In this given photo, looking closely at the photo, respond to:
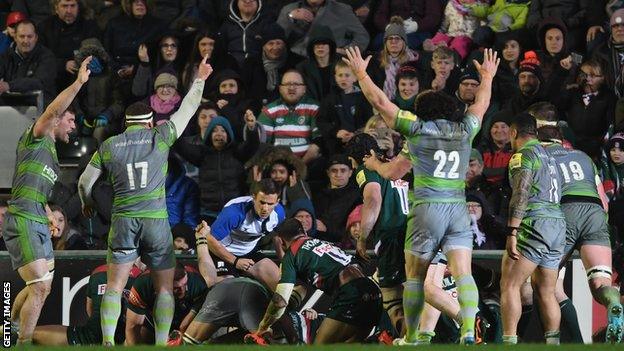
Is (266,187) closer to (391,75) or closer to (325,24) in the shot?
(391,75)

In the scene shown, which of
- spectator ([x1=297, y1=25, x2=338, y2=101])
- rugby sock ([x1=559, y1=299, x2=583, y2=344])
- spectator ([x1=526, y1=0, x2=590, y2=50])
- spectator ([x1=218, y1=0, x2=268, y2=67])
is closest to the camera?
rugby sock ([x1=559, y1=299, x2=583, y2=344])

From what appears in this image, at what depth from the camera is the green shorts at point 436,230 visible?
47.2ft

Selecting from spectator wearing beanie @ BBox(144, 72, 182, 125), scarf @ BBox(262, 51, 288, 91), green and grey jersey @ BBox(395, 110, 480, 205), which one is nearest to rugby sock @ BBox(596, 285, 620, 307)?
green and grey jersey @ BBox(395, 110, 480, 205)

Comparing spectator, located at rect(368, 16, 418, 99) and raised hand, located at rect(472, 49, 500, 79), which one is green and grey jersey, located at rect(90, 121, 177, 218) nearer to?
raised hand, located at rect(472, 49, 500, 79)

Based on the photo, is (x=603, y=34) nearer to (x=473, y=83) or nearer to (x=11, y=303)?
(x=473, y=83)

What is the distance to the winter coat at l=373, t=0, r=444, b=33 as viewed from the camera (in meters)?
20.9

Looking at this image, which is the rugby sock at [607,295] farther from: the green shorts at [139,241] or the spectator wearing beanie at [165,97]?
the spectator wearing beanie at [165,97]

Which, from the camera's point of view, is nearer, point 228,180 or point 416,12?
point 228,180

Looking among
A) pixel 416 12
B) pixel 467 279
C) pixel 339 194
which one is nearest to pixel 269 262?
pixel 339 194

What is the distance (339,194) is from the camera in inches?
748

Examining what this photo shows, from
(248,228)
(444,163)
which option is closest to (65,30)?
(248,228)

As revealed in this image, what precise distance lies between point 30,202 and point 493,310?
443 centimetres

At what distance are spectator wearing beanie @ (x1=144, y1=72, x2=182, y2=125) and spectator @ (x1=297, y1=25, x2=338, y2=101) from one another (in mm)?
1451

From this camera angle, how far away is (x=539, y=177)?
15266 mm
